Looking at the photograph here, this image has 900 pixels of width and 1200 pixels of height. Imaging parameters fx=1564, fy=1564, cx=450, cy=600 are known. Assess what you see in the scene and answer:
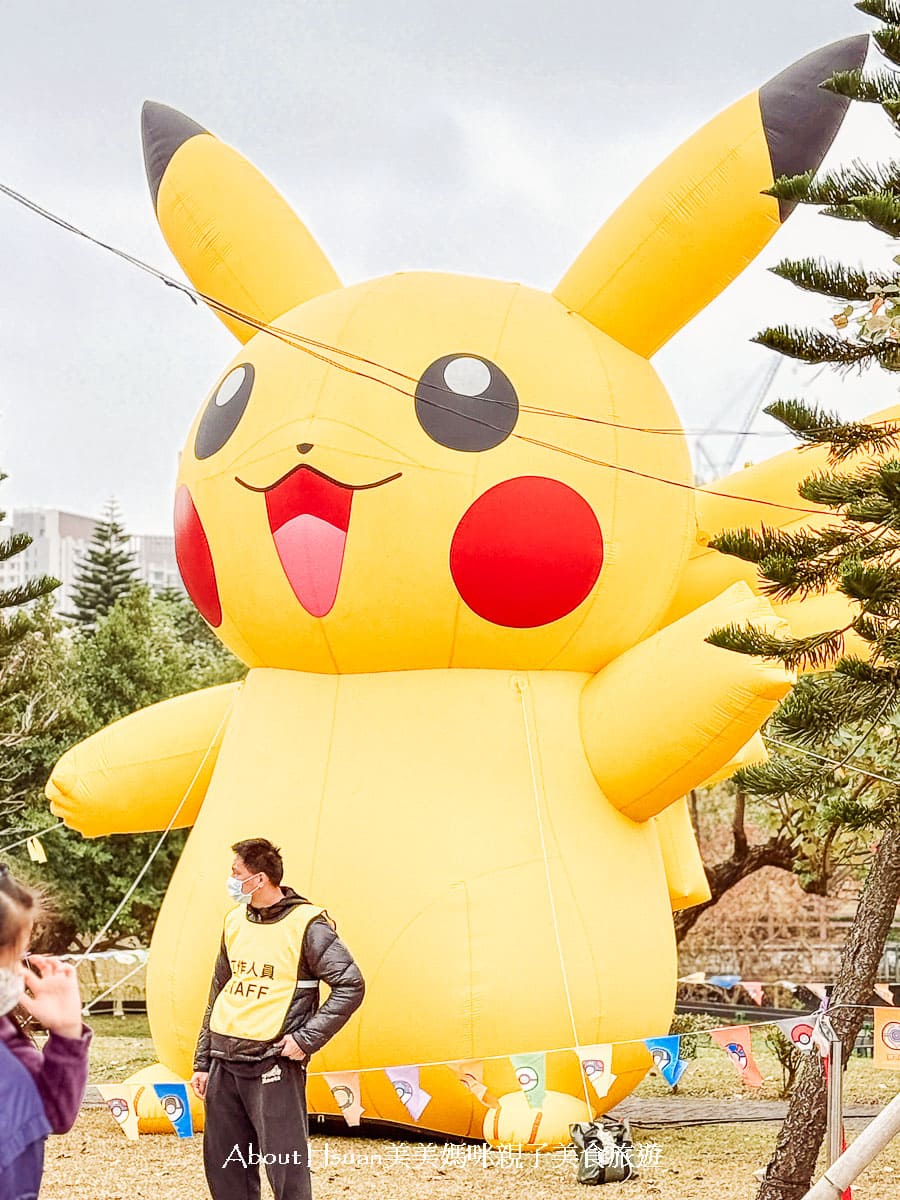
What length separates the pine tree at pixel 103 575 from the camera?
36219 mm

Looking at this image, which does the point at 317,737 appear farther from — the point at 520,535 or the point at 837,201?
the point at 837,201

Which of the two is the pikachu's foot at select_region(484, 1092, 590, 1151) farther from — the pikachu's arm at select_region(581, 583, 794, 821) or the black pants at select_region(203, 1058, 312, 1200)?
the black pants at select_region(203, 1058, 312, 1200)

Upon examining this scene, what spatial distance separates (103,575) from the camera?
3675 cm

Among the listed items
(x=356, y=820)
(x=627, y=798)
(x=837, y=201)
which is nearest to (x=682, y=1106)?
(x=627, y=798)

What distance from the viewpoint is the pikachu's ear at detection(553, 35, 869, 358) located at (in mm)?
7512

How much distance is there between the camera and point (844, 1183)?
4840mm

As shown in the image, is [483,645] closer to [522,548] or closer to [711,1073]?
[522,548]

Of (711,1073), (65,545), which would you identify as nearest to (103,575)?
(711,1073)

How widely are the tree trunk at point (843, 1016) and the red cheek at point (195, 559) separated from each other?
348cm

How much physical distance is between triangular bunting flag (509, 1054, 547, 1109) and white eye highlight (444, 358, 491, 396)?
305 centimetres

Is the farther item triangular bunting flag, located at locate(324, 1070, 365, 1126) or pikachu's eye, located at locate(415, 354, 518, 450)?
pikachu's eye, located at locate(415, 354, 518, 450)

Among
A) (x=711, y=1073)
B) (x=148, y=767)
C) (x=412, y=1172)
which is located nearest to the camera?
(x=412, y=1172)

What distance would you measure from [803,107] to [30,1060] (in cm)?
604

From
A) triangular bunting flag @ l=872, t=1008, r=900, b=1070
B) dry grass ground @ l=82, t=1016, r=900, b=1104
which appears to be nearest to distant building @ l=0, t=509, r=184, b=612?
dry grass ground @ l=82, t=1016, r=900, b=1104
